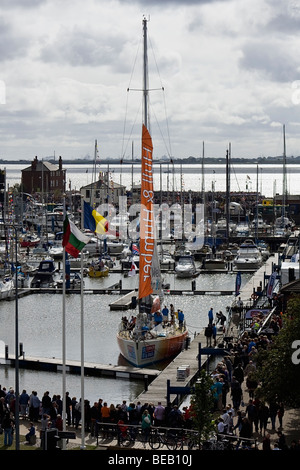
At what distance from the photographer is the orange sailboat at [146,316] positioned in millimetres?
38188

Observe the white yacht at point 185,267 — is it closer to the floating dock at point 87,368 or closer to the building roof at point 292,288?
the floating dock at point 87,368

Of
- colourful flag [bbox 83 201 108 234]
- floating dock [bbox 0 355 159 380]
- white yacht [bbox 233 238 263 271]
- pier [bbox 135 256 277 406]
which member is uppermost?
colourful flag [bbox 83 201 108 234]

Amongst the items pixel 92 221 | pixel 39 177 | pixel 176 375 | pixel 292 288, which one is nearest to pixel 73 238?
pixel 92 221

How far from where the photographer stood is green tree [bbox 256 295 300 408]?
2572 cm

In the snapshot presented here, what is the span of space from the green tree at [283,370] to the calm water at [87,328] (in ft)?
30.9

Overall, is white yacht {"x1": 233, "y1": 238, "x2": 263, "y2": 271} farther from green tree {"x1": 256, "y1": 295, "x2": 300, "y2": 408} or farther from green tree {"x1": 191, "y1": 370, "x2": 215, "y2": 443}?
green tree {"x1": 191, "y1": 370, "x2": 215, "y2": 443}

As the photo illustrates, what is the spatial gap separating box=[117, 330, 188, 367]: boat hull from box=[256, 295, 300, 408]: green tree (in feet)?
38.0

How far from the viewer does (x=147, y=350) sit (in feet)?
127

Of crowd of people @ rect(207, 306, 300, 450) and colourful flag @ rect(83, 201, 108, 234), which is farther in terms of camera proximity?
colourful flag @ rect(83, 201, 108, 234)

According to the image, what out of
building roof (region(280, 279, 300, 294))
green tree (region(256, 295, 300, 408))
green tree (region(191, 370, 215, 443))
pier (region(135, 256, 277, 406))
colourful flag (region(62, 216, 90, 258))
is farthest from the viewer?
building roof (region(280, 279, 300, 294))

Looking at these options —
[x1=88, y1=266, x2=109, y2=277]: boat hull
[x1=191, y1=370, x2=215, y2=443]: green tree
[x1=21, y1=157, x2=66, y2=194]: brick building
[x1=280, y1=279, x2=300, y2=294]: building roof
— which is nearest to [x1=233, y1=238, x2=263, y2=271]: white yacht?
[x1=88, y1=266, x2=109, y2=277]: boat hull

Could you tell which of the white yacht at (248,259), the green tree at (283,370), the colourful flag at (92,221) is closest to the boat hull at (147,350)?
the green tree at (283,370)

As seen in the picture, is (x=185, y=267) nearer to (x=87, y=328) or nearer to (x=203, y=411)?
(x=87, y=328)

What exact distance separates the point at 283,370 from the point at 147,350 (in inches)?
526
